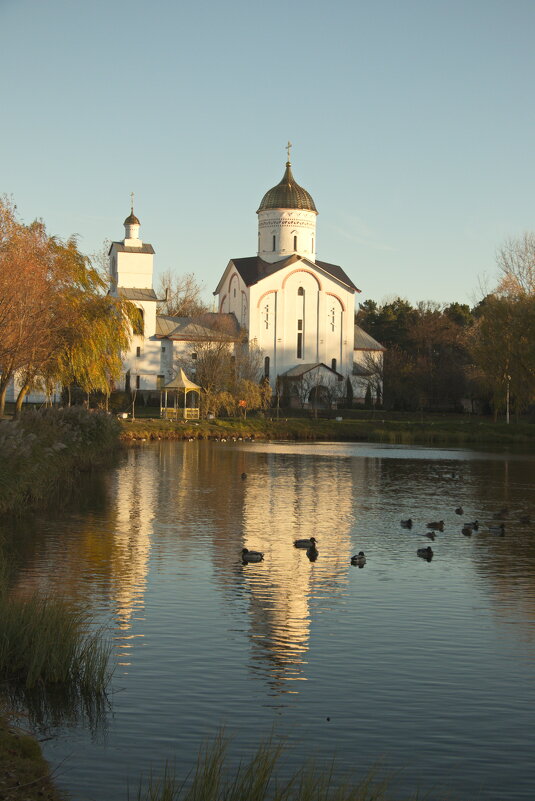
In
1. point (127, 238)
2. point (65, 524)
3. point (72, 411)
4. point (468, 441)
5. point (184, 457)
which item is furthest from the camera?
point (127, 238)

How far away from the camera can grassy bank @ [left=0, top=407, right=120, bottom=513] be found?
18.7 metres

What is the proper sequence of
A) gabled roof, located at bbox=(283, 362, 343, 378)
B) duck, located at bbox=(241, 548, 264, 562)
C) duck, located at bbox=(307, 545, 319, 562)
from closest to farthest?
1. duck, located at bbox=(241, 548, 264, 562)
2. duck, located at bbox=(307, 545, 319, 562)
3. gabled roof, located at bbox=(283, 362, 343, 378)

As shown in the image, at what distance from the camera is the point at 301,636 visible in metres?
11.4

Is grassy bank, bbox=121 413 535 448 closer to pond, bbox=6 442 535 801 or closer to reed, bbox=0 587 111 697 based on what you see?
pond, bbox=6 442 535 801

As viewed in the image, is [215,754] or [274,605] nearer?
[215,754]

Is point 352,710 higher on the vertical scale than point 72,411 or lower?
lower

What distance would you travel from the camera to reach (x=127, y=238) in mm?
82938

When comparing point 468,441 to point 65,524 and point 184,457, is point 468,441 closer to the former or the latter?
point 184,457

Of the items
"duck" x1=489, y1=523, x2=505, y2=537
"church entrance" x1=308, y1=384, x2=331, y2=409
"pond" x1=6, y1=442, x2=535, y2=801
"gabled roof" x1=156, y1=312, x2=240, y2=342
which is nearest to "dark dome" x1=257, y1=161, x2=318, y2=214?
"gabled roof" x1=156, y1=312, x2=240, y2=342

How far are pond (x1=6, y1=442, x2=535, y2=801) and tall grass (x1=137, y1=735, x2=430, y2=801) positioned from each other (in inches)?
9.2

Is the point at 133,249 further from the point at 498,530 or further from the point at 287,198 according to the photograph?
the point at 498,530

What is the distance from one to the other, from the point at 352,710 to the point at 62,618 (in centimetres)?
281

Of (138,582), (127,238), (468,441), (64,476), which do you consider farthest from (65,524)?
(127,238)

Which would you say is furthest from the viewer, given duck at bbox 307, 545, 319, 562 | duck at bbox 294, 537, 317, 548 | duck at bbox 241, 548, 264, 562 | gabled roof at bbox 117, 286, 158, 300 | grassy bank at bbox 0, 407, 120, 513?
gabled roof at bbox 117, 286, 158, 300
